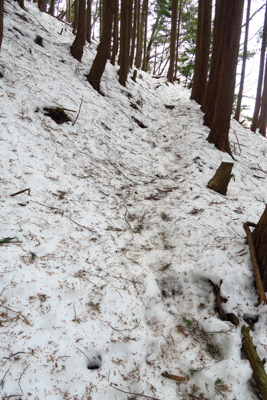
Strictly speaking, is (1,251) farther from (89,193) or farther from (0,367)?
(89,193)

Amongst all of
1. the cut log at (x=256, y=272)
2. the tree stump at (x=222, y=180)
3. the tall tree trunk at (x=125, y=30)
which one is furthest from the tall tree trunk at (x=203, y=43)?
the cut log at (x=256, y=272)

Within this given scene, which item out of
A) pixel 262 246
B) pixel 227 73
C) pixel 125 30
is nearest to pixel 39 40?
pixel 125 30

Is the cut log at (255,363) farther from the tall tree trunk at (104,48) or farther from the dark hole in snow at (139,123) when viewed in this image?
the tall tree trunk at (104,48)

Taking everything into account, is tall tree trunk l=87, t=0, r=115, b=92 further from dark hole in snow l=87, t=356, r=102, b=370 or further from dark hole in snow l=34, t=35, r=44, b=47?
dark hole in snow l=87, t=356, r=102, b=370

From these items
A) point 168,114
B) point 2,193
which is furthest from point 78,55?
point 2,193

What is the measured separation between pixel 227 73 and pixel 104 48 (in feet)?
13.5

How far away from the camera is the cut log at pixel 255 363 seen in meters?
1.95

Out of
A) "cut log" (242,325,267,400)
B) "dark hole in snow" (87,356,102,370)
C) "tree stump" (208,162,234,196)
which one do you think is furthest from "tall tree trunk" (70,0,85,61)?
"cut log" (242,325,267,400)

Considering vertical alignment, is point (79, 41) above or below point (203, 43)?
below

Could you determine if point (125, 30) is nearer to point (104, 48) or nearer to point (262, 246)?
point (104, 48)

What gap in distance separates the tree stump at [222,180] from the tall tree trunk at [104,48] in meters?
5.55

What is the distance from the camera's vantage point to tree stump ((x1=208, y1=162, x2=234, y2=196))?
191 inches

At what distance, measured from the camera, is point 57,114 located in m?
5.41

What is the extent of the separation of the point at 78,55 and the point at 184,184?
23.5 ft
